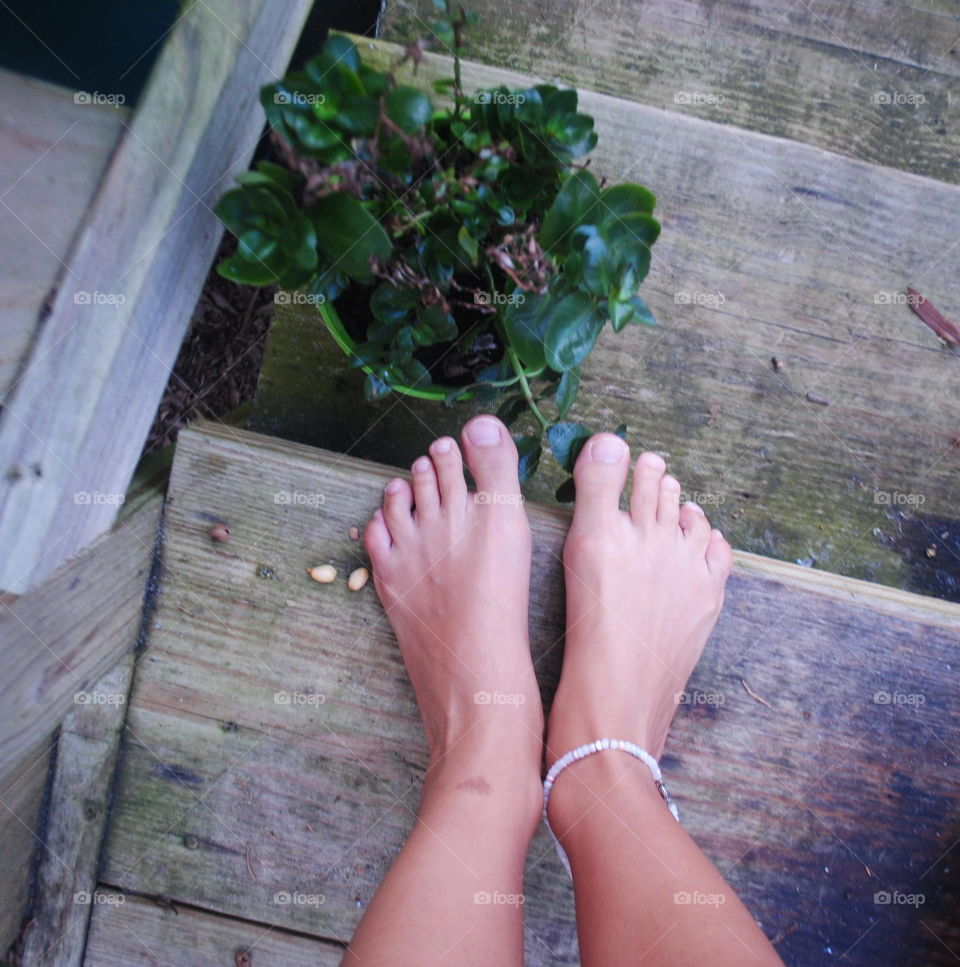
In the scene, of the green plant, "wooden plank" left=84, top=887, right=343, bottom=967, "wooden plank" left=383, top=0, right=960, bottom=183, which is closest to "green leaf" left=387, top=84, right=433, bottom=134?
the green plant

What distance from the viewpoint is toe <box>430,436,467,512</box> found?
111cm

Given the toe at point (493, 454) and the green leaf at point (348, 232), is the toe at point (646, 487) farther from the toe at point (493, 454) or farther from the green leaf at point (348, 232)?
the green leaf at point (348, 232)

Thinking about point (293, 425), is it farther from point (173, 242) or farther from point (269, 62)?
point (269, 62)

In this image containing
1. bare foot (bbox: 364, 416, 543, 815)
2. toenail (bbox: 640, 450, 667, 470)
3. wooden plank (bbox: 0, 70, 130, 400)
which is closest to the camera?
wooden plank (bbox: 0, 70, 130, 400)

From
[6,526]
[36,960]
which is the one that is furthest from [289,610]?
[36,960]

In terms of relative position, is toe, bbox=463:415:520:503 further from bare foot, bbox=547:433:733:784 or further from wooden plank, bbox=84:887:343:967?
wooden plank, bbox=84:887:343:967

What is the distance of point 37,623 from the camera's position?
0.73 meters

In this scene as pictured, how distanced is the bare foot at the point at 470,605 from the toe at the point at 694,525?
11.3 inches

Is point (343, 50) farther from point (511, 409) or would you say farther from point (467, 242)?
point (511, 409)

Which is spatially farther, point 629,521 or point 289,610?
point 629,521

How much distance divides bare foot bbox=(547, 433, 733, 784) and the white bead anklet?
0.03 ft

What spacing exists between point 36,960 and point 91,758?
333mm

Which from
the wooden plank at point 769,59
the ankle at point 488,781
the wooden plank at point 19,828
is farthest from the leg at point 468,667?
the wooden plank at point 769,59

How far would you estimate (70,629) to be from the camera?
0.79m
